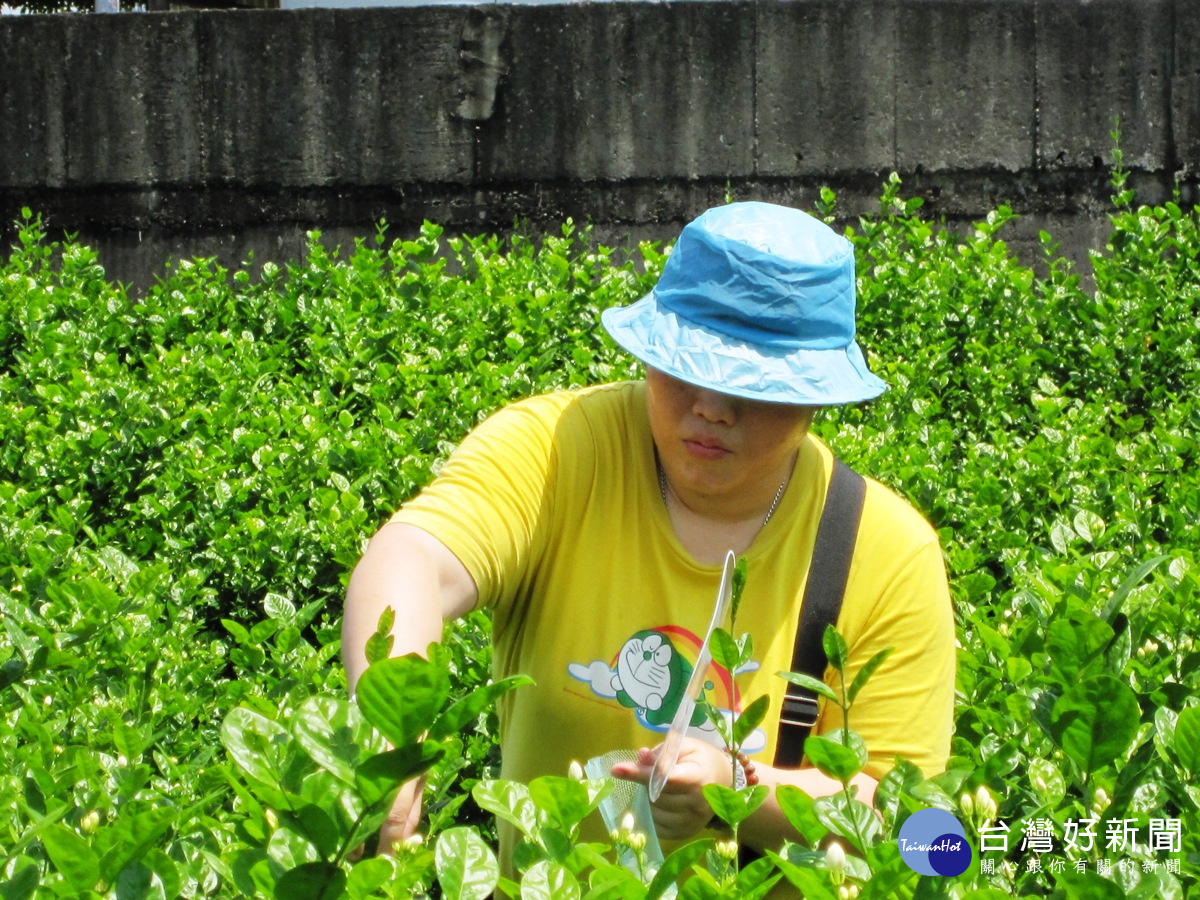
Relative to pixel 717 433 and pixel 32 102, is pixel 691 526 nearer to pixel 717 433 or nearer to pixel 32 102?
pixel 717 433

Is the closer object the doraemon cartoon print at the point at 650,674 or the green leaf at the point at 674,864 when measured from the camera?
the green leaf at the point at 674,864

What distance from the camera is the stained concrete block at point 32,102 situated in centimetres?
634

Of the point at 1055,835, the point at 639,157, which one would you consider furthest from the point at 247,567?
the point at 639,157

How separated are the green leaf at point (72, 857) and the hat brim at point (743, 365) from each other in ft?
3.81

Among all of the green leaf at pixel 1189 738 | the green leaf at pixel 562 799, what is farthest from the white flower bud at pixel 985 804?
the green leaf at pixel 562 799

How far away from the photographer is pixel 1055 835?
1.57m

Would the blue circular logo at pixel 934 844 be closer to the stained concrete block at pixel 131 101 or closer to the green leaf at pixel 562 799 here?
the green leaf at pixel 562 799

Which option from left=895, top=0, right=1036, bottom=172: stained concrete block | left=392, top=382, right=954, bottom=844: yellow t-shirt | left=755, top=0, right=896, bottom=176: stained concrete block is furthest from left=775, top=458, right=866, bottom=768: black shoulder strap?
left=895, top=0, right=1036, bottom=172: stained concrete block

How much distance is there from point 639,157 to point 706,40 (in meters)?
0.55

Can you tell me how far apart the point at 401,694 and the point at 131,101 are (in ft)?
19.2

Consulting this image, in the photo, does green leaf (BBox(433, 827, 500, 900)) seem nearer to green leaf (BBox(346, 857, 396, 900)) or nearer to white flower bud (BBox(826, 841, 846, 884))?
green leaf (BBox(346, 857, 396, 900))

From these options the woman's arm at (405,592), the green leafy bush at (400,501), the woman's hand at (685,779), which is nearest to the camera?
the green leafy bush at (400,501)

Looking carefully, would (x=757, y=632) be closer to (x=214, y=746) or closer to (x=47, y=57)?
Result: (x=214, y=746)

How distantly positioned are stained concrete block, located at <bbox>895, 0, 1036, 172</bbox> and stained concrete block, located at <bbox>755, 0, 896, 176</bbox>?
0.26 feet
